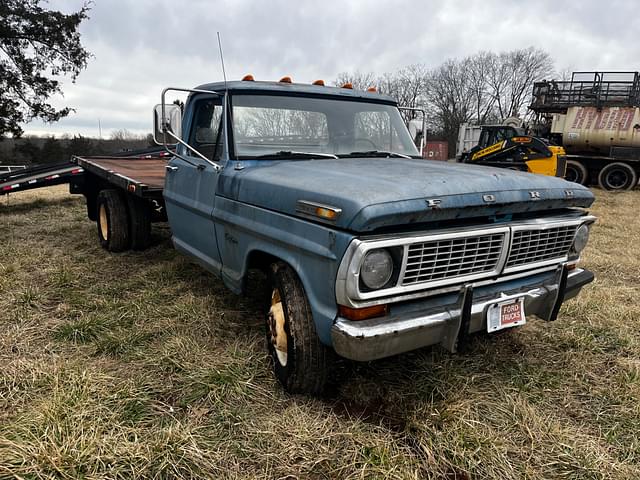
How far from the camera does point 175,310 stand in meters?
3.93

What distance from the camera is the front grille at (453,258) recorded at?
7.61 ft

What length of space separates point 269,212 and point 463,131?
60.1ft

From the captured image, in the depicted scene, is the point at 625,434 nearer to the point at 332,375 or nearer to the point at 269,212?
the point at 332,375

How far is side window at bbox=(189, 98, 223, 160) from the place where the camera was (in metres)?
3.62

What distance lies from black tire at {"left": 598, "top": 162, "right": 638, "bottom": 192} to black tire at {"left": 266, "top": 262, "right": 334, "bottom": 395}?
16.7m

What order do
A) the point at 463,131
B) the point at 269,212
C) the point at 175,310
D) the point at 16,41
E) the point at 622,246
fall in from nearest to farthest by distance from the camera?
1. the point at 269,212
2. the point at 175,310
3. the point at 622,246
4. the point at 16,41
5. the point at 463,131

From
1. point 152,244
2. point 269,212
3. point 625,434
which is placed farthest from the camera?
point 152,244

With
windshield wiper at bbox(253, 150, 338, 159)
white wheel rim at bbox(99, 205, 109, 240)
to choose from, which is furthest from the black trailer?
windshield wiper at bbox(253, 150, 338, 159)

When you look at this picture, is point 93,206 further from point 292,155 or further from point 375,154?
point 375,154

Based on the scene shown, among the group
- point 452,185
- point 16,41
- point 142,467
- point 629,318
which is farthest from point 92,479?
point 16,41

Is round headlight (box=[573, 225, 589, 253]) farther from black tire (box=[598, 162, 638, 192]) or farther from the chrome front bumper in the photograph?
black tire (box=[598, 162, 638, 192])

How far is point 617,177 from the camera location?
15992 mm

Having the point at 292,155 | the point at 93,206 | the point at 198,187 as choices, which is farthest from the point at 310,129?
the point at 93,206

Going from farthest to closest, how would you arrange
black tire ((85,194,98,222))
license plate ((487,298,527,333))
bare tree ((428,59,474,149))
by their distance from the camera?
bare tree ((428,59,474,149)) → black tire ((85,194,98,222)) → license plate ((487,298,527,333))
